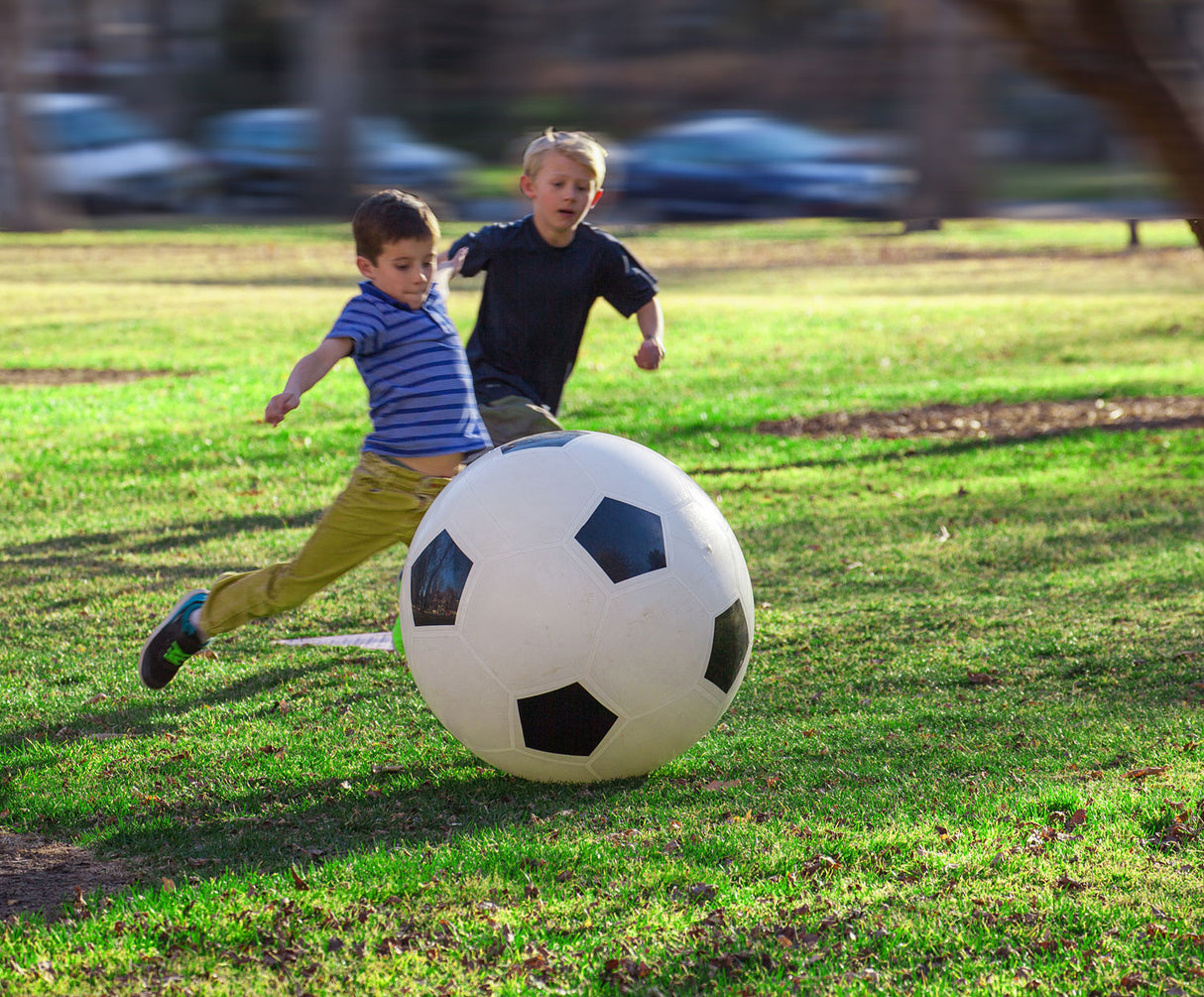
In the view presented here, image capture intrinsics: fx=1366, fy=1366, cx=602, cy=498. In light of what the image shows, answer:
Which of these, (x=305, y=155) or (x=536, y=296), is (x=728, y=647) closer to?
(x=536, y=296)

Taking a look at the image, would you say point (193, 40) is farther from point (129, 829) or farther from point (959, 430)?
point (959, 430)

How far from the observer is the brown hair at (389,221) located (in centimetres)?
198

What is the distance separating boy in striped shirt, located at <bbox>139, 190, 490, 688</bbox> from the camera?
5332 mm

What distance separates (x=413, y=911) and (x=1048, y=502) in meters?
7.29

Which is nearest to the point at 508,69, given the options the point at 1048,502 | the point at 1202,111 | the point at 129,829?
the point at 1202,111

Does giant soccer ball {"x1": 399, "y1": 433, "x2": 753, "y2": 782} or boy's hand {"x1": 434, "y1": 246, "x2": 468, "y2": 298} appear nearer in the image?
giant soccer ball {"x1": 399, "y1": 433, "x2": 753, "y2": 782}

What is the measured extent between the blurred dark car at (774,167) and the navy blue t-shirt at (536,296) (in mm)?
4544

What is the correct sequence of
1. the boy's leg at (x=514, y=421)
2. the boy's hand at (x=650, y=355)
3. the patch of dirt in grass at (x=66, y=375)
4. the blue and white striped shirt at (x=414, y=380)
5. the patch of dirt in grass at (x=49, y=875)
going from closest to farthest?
the patch of dirt in grass at (x=49, y=875), the blue and white striped shirt at (x=414, y=380), the boy's hand at (x=650, y=355), the boy's leg at (x=514, y=421), the patch of dirt in grass at (x=66, y=375)

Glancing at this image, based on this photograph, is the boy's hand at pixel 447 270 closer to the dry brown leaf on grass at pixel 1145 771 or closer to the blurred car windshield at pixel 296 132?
the dry brown leaf on grass at pixel 1145 771

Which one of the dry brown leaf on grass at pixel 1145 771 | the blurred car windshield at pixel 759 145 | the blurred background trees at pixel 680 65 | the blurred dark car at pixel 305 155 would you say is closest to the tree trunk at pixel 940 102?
the blurred background trees at pixel 680 65

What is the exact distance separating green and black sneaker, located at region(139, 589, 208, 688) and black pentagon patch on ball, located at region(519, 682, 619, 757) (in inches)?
66.8

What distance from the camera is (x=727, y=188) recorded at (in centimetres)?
163

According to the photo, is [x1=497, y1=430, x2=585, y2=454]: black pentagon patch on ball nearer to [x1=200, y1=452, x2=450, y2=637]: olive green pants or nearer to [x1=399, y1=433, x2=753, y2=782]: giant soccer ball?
[x1=399, y1=433, x2=753, y2=782]: giant soccer ball

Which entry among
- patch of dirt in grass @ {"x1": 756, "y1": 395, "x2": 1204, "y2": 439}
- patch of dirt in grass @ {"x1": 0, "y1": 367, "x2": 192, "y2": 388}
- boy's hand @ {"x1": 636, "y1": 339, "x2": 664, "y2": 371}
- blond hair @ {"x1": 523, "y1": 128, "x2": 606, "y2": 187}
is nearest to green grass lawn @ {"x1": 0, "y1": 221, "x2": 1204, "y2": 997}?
blond hair @ {"x1": 523, "y1": 128, "x2": 606, "y2": 187}
